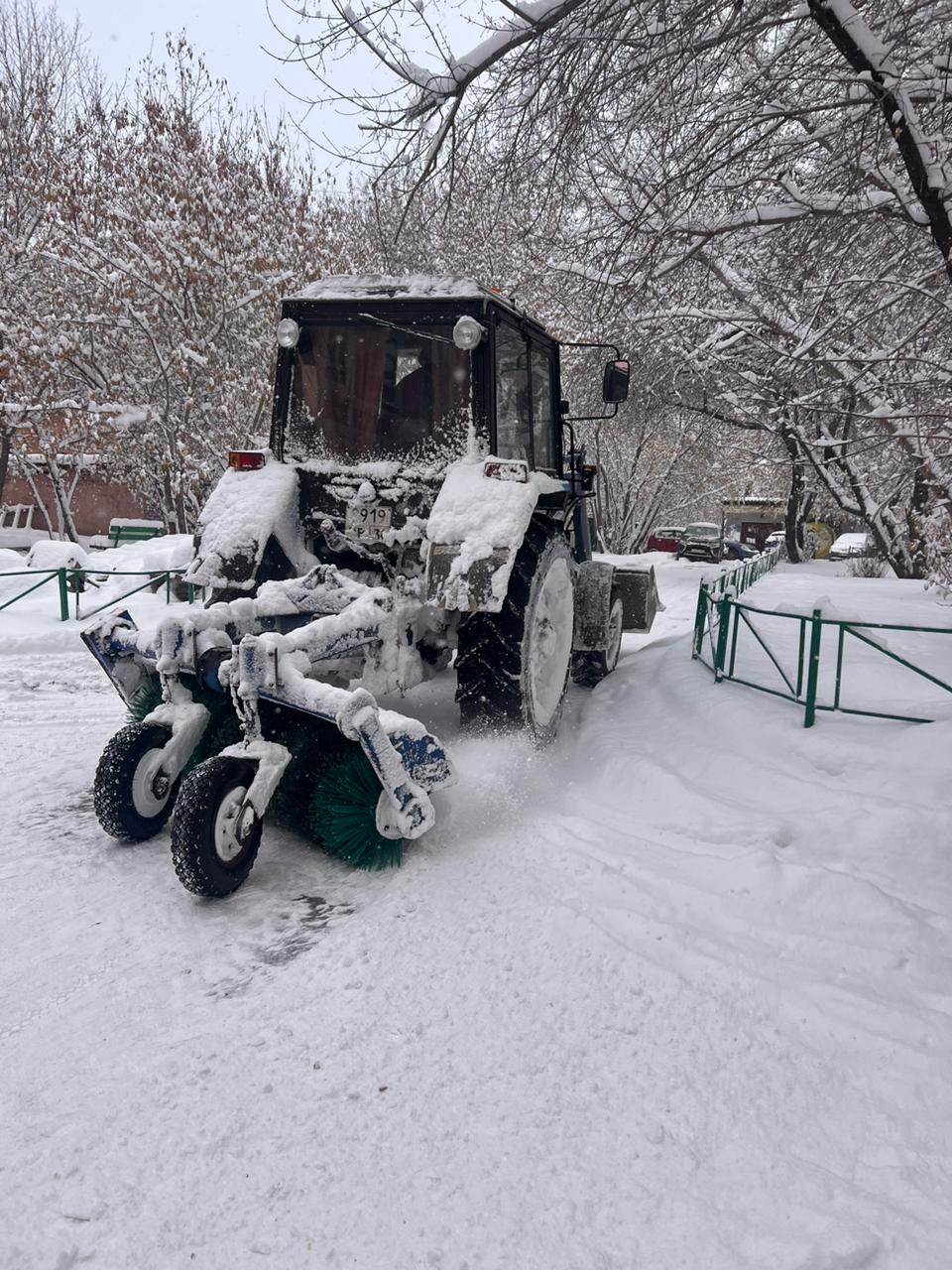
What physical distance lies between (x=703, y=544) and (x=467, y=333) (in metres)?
26.4

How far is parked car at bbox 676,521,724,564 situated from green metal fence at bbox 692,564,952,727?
21009mm

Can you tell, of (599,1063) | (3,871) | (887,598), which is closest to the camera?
(599,1063)

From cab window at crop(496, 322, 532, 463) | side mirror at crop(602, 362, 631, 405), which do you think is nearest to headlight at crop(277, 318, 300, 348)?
cab window at crop(496, 322, 532, 463)

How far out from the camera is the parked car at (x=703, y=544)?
1136 inches

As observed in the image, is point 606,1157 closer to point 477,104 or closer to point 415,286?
point 415,286

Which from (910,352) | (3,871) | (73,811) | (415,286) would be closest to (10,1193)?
(3,871)

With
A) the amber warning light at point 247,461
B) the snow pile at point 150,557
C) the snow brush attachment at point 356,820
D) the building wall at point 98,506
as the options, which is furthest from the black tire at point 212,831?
the building wall at point 98,506

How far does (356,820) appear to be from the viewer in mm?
3520

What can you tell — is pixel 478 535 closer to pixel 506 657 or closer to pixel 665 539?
pixel 506 657

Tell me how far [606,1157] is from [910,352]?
670cm

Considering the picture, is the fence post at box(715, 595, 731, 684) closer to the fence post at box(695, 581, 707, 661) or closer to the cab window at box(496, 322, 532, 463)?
the fence post at box(695, 581, 707, 661)

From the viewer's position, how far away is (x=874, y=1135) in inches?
86.0

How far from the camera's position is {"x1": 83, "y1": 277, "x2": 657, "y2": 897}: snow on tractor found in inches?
133

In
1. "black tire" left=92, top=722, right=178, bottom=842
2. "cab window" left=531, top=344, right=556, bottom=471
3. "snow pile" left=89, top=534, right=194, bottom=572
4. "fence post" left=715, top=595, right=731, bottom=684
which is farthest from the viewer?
"snow pile" left=89, top=534, right=194, bottom=572
